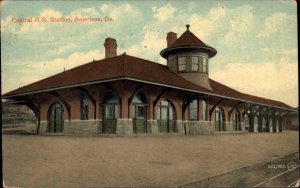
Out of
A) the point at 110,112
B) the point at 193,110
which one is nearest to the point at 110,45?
the point at 110,112

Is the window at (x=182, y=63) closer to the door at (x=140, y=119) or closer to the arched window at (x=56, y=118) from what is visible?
the door at (x=140, y=119)

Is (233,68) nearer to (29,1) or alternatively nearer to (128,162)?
(128,162)

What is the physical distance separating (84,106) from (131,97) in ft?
10.7

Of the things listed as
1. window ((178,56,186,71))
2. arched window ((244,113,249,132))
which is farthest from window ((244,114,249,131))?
window ((178,56,186,71))

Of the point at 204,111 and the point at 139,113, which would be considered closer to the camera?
the point at 139,113

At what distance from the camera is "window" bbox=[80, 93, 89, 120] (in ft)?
54.4

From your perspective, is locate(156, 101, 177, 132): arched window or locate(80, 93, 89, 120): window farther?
locate(156, 101, 177, 132): arched window

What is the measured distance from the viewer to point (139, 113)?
52.5 ft

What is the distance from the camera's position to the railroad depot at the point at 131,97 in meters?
14.8

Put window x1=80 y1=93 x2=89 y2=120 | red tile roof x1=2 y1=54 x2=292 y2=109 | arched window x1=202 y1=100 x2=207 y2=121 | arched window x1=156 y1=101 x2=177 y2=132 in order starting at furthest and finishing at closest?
arched window x1=202 y1=100 x2=207 y2=121, arched window x1=156 y1=101 x2=177 y2=132, window x1=80 y1=93 x2=89 y2=120, red tile roof x1=2 y1=54 x2=292 y2=109

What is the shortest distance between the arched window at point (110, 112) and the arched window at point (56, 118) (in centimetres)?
383

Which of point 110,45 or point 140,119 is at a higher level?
point 110,45

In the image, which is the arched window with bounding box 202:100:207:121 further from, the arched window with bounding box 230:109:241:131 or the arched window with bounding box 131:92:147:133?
the arched window with bounding box 131:92:147:133

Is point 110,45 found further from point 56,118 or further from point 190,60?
point 56,118
